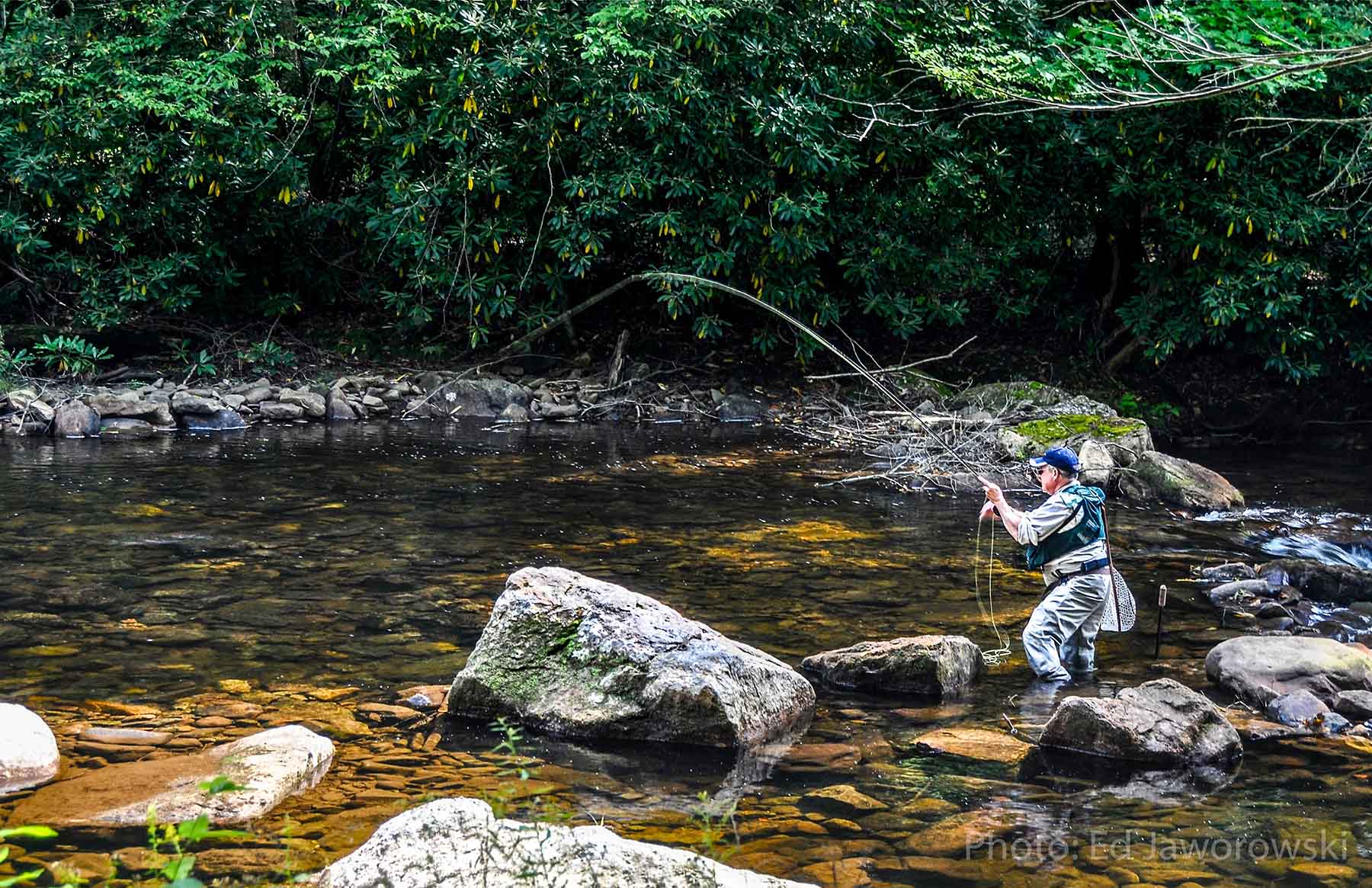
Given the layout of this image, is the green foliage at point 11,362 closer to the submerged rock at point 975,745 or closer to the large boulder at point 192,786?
the large boulder at point 192,786

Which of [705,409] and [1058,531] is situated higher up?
[1058,531]

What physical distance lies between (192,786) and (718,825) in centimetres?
196

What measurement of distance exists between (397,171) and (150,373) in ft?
12.7

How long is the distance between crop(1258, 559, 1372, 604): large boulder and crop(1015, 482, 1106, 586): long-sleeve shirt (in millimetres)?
2502

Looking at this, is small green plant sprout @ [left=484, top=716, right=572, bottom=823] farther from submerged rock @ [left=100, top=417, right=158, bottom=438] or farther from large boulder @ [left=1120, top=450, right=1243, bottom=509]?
submerged rock @ [left=100, top=417, right=158, bottom=438]

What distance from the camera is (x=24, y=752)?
472cm

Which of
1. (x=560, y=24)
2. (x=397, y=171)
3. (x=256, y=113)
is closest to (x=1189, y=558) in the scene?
(x=560, y=24)

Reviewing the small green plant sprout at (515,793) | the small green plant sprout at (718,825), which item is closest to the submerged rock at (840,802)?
the small green plant sprout at (718,825)

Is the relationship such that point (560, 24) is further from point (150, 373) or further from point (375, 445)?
point (150, 373)

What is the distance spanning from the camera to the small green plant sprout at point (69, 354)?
47.2ft

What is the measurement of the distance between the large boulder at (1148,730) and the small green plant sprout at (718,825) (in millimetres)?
1631

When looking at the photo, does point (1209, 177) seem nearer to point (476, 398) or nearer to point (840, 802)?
point (476, 398)

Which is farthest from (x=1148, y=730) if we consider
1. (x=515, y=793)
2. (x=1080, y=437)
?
(x=1080, y=437)

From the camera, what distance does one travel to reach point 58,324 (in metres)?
15.5
